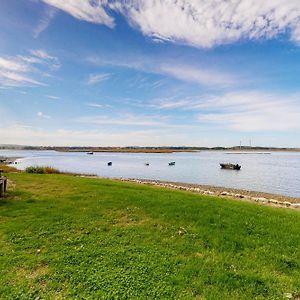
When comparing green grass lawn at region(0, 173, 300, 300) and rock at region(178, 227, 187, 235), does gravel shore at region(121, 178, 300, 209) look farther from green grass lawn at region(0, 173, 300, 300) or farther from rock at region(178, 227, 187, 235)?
rock at region(178, 227, 187, 235)

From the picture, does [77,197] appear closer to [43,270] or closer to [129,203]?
[129,203]

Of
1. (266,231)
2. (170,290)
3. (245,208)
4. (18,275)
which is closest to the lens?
(170,290)

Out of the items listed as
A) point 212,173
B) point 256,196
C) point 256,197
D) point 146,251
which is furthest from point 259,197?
point 212,173

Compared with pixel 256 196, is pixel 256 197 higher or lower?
higher

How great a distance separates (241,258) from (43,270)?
5.90 metres

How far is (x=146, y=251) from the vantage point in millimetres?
9062

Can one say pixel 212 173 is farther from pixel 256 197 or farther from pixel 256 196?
pixel 256 197

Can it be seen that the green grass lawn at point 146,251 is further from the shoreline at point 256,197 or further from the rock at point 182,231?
the shoreline at point 256,197

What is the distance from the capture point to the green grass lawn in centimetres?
716

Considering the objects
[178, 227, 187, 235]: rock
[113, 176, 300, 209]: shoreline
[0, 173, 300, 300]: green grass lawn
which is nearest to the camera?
[0, 173, 300, 300]: green grass lawn

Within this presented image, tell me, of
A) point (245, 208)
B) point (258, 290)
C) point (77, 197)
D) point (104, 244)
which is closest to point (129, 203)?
point (77, 197)

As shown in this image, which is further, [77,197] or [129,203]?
[77,197]

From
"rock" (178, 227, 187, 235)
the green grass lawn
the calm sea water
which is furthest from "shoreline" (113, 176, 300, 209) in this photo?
"rock" (178, 227, 187, 235)

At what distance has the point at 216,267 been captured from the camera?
26.8ft
